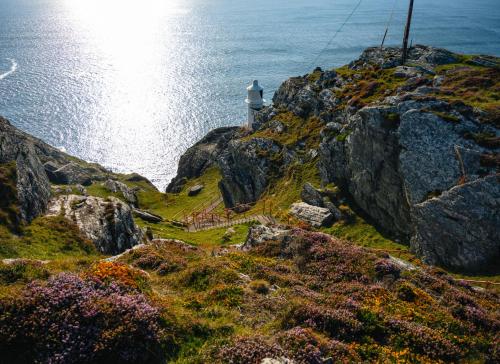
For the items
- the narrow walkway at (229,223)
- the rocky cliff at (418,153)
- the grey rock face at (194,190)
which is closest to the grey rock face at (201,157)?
the grey rock face at (194,190)

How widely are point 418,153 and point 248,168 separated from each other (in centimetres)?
3798

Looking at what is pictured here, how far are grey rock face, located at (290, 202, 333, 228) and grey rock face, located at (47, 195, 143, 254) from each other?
695 inches

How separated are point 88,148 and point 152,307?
14288 centimetres

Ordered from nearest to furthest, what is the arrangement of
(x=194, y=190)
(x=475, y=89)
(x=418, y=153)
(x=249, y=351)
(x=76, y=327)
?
1. (x=249, y=351)
2. (x=76, y=327)
3. (x=418, y=153)
4. (x=475, y=89)
5. (x=194, y=190)

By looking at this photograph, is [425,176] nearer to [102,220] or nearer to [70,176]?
[102,220]

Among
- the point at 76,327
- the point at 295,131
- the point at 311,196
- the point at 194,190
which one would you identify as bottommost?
the point at 194,190

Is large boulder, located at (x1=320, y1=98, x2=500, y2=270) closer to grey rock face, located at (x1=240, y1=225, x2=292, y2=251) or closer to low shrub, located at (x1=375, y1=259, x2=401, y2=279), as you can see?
low shrub, located at (x1=375, y1=259, x2=401, y2=279)

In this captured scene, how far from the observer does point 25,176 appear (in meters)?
37.7

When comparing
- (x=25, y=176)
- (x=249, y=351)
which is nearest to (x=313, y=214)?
(x=25, y=176)

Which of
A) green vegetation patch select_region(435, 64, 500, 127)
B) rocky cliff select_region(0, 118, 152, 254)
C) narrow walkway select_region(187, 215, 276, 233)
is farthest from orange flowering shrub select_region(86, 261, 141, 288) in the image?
green vegetation patch select_region(435, 64, 500, 127)

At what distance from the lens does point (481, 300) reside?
23.4 metres

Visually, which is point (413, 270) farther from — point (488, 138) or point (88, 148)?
point (88, 148)

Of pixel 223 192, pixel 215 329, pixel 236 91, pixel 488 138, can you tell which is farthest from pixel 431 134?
pixel 236 91

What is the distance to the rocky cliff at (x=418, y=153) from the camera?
33938mm
